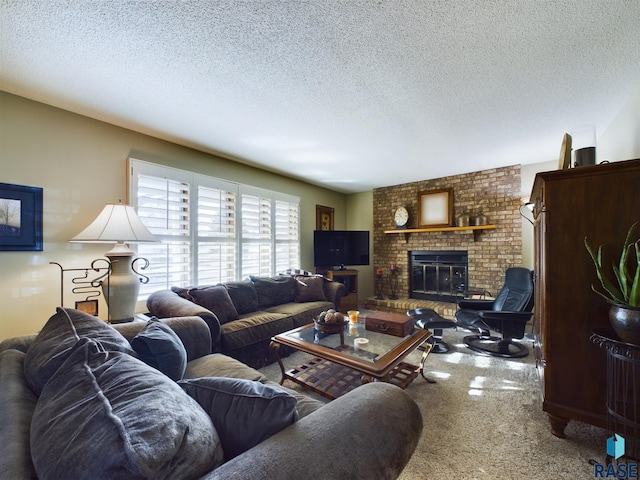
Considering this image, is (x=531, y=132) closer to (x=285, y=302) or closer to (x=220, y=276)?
(x=285, y=302)

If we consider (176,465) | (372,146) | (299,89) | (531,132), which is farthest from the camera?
(372,146)

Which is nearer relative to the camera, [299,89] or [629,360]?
[629,360]

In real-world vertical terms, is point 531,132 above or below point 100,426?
above

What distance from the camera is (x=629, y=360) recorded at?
51.5 inches

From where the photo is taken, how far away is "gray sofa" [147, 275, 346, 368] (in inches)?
96.7

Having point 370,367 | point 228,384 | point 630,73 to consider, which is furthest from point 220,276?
point 630,73

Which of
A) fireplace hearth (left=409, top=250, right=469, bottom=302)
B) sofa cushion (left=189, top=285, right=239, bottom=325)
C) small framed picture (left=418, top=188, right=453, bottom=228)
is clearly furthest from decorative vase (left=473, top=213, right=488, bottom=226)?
sofa cushion (left=189, top=285, right=239, bottom=325)

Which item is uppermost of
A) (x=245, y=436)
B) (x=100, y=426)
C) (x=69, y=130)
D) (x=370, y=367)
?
(x=69, y=130)

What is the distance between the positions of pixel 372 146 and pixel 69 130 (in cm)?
300

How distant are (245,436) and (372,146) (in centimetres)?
313

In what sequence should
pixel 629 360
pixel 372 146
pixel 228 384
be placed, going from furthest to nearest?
pixel 372 146
pixel 629 360
pixel 228 384

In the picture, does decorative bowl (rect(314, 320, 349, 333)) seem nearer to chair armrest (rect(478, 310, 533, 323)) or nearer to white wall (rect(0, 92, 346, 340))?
chair armrest (rect(478, 310, 533, 323))

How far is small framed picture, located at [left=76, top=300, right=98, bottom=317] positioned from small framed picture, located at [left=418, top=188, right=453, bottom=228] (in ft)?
15.5

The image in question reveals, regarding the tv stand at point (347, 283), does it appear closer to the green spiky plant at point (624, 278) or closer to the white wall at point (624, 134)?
the green spiky plant at point (624, 278)
